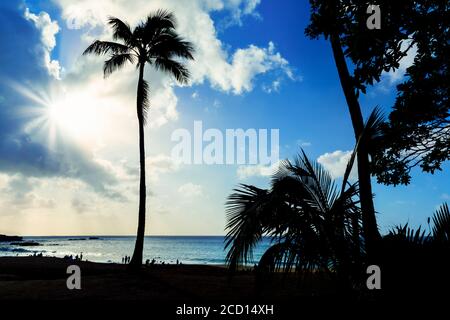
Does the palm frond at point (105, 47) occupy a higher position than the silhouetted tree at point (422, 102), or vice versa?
the palm frond at point (105, 47)

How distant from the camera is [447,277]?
3.56m

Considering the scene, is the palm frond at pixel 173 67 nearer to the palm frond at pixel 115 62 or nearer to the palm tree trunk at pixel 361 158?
A: the palm frond at pixel 115 62

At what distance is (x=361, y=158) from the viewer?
5.60 meters

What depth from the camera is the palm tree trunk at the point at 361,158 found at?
4859 millimetres

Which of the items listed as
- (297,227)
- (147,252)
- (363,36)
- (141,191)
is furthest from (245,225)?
(147,252)

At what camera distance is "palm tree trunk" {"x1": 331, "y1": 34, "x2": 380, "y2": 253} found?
4.86 metres

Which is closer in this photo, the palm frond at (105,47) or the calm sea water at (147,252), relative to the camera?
the palm frond at (105,47)

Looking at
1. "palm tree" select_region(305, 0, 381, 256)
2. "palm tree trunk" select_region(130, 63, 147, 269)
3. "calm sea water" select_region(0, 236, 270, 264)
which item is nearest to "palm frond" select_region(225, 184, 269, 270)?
"palm tree" select_region(305, 0, 381, 256)

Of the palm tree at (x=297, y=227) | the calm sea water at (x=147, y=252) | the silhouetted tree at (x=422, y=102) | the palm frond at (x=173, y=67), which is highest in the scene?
the palm frond at (x=173, y=67)

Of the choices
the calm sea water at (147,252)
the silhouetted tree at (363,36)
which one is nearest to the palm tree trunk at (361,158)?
the silhouetted tree at (363,36)

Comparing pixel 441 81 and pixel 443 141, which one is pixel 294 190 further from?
pixel 443 141

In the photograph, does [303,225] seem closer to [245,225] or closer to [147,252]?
[245,225]
